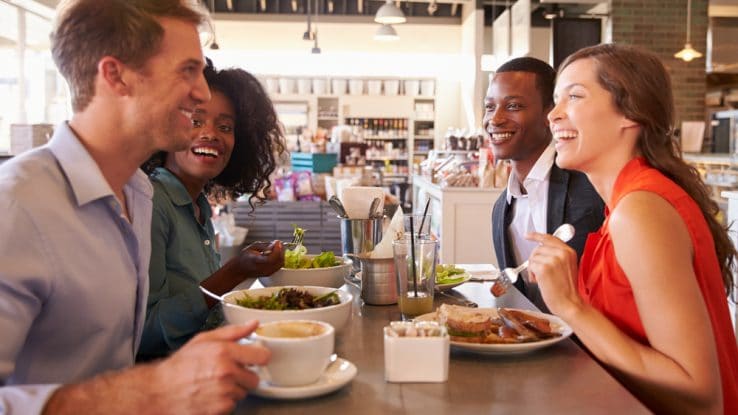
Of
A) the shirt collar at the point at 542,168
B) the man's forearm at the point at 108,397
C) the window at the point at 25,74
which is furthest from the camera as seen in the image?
the window at the point at 25,74

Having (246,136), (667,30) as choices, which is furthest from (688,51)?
(246,136)

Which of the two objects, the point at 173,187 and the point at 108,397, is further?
the point at 173,187

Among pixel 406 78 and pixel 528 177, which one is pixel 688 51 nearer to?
pixel 406 78

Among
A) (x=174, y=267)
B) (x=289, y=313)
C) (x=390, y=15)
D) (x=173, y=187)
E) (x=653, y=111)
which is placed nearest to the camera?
(x=289, y=313)

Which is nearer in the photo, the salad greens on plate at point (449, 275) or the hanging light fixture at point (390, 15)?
the salad greens on plate at point (449, 275)

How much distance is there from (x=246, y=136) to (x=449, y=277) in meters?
0.99

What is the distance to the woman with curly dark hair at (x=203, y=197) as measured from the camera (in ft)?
5.76

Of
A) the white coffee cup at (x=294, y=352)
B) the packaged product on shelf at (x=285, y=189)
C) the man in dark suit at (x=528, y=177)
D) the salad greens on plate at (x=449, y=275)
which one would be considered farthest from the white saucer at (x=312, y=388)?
the packaged product on shelf at (x=285, y=189)

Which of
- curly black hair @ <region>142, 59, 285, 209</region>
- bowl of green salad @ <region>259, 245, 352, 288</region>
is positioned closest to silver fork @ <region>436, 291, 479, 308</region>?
bowl of green salad @ <region>259, 245, 352, 288</region>

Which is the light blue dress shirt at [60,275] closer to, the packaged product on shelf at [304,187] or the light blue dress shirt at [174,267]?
the light blue dress shirt at [174,267]

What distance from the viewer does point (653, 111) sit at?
166cm

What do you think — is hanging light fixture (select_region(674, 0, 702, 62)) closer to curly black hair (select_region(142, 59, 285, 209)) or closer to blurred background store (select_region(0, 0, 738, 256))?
blurred background store (select_region(0, 0, 738, 256))

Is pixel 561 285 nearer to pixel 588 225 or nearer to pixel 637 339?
pixel 637 339

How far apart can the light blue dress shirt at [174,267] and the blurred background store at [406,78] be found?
9.02 feet
